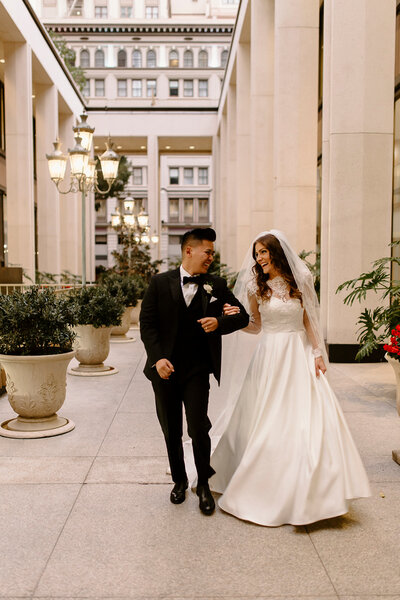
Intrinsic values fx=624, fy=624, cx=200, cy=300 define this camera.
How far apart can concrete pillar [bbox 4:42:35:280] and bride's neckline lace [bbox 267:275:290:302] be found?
62.5 ft

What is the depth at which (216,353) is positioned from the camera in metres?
4.66

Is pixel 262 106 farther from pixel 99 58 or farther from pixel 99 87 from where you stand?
pixel 99 58

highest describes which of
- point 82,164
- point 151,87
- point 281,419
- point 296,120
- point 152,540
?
point 151,87

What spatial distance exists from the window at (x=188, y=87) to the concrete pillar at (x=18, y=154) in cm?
4269

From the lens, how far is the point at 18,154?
75.1ft

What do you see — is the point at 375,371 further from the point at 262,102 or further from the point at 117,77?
the point at 117,77

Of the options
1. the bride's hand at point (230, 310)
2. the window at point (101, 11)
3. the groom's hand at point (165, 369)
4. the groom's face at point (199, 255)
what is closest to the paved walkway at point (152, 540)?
the groom's hand at point (165, 369)

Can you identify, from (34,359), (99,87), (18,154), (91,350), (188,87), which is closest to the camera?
(34,359)

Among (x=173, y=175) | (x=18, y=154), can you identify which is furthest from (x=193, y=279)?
(x=173, y=175)

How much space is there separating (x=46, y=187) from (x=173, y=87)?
38784mm

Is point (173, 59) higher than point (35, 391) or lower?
higher

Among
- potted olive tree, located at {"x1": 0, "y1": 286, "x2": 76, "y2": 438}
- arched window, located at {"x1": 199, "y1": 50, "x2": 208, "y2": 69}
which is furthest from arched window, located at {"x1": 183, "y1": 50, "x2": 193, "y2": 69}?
potted olive tree, located at {"x1": 0, "y1": 286, "x2": 76, "y2": 438}

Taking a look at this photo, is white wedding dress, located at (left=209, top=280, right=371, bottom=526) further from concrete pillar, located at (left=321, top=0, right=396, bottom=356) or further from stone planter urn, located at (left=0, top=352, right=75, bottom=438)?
concrete pillar, located at (left=321, top=0, right=396, bottom=356)

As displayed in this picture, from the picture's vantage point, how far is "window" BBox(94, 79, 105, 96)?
65.6 meters
